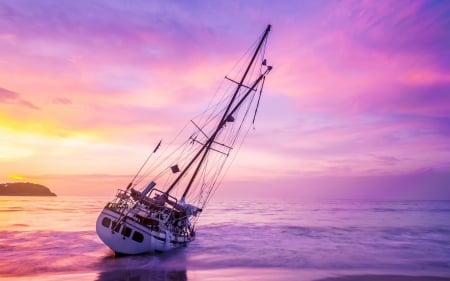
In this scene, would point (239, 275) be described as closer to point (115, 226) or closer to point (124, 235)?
point (124, 235)

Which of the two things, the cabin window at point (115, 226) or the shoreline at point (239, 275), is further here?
the cabin window at point (115, 226)

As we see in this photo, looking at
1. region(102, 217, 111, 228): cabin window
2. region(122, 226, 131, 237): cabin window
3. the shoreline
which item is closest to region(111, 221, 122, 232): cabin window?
region(122, 226, 131, 237): cabin window

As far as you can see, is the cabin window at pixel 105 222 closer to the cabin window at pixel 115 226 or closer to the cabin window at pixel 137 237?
the cabin window at pixel 115 226

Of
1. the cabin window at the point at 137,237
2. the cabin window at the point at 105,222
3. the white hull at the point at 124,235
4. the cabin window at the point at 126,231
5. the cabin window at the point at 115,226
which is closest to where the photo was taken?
the cabin window at the point at 115,226

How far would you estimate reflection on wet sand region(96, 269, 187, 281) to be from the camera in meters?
29.5

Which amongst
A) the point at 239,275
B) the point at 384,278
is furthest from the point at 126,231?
the point at 384,278

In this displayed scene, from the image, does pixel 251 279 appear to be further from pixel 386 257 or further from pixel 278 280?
pixel 386 257

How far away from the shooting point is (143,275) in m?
30.8

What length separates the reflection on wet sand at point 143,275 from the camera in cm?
2951

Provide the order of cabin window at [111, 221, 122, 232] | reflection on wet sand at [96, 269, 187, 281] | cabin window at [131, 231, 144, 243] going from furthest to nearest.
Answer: cabin window at [131, 231, 144, 243], cabin window at [111, 221, 122, 232], reflection on wet sand at [96, 269, 187, 281]

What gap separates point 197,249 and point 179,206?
30.5 feet

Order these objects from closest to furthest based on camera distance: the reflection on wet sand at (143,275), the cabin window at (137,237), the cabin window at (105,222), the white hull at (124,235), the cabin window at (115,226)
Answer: the reflection on wet sand at (143,275)
the cabin window at (115,226)
the white hull at (124,235)
the cabin window at (105,222)
the cabin window at (137,237)

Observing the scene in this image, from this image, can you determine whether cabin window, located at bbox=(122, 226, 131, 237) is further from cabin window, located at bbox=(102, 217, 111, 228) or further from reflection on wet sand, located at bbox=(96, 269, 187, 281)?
reflection on wet sand, located at bbox=(96, 269, 187, 281)

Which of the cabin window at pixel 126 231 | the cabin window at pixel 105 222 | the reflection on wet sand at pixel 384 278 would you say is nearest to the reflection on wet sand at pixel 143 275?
the cabin window at pixel 126 231
